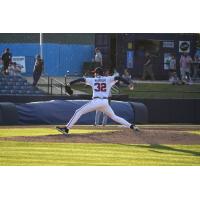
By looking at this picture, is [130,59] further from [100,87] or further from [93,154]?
[93,154]

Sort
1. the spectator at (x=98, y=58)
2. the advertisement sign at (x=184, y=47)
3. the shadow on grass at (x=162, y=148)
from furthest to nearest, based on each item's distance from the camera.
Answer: the advertisement sign at (x=184, y=47) < the spectator at (x=98, y=58) < the shadow on grass at (x=162, y=148)

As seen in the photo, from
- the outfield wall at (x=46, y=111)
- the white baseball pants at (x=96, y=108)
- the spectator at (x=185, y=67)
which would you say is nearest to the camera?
the white baseball pants at (x=96, y=108)

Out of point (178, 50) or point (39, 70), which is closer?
point (39, 70)

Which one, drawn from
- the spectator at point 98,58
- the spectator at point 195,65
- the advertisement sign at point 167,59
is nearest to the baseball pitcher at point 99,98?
the spectator at point 98,58

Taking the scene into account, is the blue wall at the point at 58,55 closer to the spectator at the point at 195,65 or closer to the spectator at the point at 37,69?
the spectator at the point at 37,69

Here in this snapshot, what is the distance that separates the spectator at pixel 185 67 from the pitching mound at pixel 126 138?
184 centimetres

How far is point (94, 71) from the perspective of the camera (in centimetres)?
1121

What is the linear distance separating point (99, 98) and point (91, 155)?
1570 millimetres

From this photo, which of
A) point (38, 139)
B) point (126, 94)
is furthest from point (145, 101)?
point (38, 139)

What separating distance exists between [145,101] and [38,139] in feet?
11.6

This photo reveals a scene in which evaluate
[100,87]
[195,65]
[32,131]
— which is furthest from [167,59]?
[32,131]

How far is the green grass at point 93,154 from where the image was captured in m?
9.63

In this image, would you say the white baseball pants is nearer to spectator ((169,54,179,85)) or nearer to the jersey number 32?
the jersey number 32
